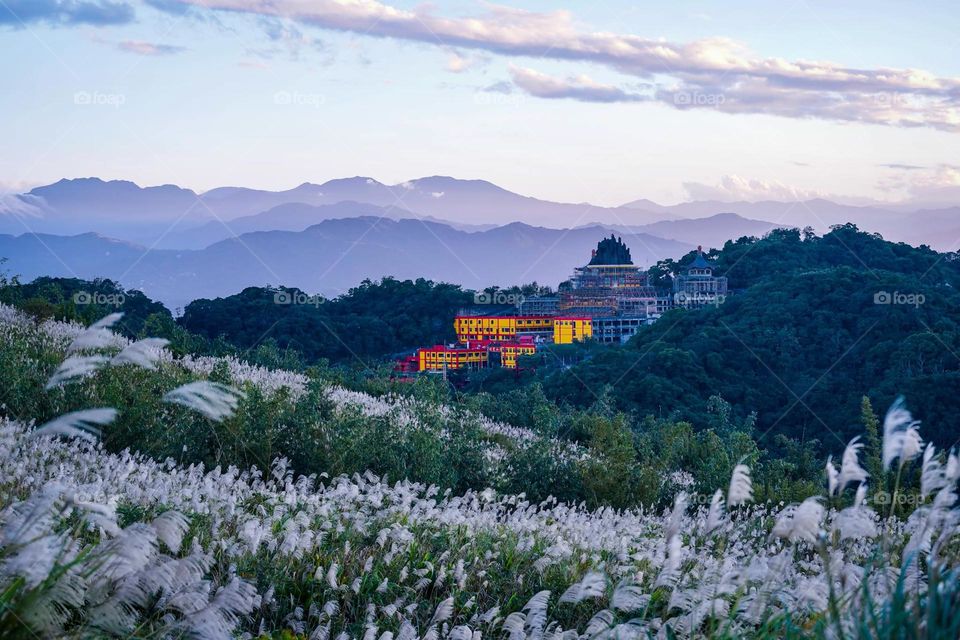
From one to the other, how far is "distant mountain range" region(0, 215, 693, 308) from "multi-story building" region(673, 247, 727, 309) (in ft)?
31.6

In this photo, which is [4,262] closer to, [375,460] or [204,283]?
[375,460]

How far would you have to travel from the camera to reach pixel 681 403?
36.6 metres

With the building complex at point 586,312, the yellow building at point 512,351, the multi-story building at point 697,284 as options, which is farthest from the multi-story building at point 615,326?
the yellow building at point 512,351

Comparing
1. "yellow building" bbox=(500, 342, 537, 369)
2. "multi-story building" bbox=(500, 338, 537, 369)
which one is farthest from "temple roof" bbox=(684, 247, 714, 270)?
"yellow building" bbox=(500, 342, 537, 369)

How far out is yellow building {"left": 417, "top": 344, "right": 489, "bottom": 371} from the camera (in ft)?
164

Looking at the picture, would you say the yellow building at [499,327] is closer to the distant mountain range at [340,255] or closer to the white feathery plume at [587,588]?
the distant mountain range at [340,255]

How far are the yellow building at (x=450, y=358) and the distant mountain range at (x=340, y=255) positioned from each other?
130ft

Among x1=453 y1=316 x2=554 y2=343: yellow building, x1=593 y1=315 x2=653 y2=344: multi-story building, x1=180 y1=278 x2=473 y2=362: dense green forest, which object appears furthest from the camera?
x1=593 y1=315 x2=653 y2=344: multi-story building

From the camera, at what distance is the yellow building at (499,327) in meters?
62.7

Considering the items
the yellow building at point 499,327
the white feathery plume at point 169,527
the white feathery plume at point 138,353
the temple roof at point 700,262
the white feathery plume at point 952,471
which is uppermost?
the temple roof at point 700,262

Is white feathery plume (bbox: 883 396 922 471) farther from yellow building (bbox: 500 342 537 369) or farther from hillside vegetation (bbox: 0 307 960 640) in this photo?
yellow building (bbox: 500 342 537 369)

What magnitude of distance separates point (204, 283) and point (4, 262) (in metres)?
98.4

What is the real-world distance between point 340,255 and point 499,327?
268 ft

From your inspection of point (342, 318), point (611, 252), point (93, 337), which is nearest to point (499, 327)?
point (342, 318)
